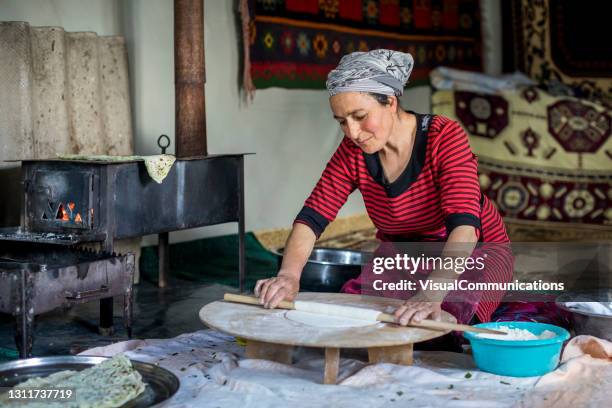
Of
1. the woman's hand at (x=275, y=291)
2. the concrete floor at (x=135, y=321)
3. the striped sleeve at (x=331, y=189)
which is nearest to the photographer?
the woman's hand at (x=275, y=291)

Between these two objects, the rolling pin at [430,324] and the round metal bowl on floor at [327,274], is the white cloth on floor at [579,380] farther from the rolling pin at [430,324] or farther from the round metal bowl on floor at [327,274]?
the round metal bowl on floor at [327,274]

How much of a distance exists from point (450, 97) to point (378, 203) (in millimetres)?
4590

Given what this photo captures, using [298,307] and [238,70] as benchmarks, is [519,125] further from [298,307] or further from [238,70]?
[298,307]

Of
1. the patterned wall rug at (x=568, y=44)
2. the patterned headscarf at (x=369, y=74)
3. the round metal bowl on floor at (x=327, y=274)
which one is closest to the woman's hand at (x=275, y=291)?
the patterned headscarf at (x=369, y=74)

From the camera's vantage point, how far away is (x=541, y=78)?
8414 millimetres

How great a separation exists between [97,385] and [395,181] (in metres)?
1.36

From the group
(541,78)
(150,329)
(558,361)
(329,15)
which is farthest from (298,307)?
(541,78)

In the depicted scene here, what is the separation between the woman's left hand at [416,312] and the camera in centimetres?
276

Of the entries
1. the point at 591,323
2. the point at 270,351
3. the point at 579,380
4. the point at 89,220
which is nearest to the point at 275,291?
the point at 270,351

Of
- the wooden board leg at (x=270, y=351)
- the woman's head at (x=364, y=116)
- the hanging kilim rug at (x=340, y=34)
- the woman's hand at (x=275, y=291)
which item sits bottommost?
the wooden board leg at (x=270, y=351)

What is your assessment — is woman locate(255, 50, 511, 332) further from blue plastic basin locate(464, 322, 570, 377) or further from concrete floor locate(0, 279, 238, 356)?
concrete floor locate(0, 279, 238, 356)

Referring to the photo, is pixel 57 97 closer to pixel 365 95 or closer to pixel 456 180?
pixel 365 95

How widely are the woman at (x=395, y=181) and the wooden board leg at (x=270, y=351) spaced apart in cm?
14

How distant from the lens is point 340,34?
6934 millimetres
